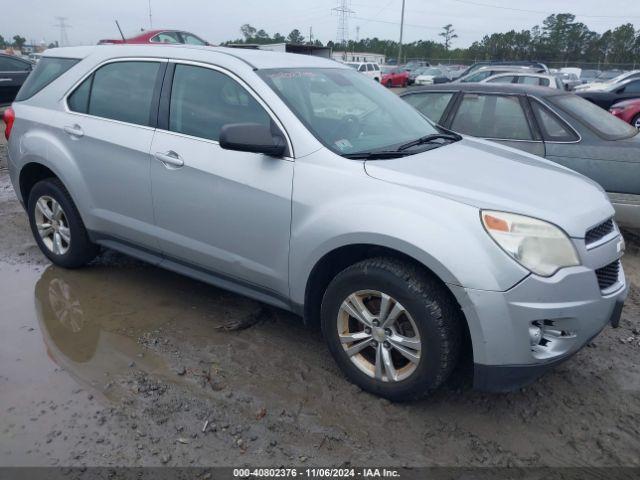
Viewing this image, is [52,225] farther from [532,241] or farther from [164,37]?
[164,37]

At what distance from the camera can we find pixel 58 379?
127 inches

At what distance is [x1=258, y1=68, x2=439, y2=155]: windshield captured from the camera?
332 cm

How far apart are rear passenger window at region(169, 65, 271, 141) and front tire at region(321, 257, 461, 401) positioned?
3.77ft

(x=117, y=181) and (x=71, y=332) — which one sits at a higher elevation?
(x=117, y=181)

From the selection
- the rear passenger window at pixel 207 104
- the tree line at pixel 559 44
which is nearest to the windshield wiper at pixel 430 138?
the rear passenger window at pixel 207 104

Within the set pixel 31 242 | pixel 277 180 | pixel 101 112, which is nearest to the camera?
pixel 277 180

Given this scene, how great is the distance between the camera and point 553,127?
5.52 meters

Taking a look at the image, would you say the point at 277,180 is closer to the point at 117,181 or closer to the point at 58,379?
the point at 117,181

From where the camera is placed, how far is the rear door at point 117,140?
384 cm

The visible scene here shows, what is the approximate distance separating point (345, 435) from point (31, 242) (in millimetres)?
4159

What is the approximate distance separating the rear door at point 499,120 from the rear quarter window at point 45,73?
3.82 meters

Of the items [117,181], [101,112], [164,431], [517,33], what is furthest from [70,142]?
[517,33]

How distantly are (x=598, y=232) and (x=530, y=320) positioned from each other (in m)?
0.73

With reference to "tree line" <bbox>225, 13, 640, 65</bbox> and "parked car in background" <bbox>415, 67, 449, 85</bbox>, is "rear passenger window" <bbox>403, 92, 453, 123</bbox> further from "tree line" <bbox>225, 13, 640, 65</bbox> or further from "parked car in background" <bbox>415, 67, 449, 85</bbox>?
"tree line" <bbox>225, 13, 640, 65</bbox>
